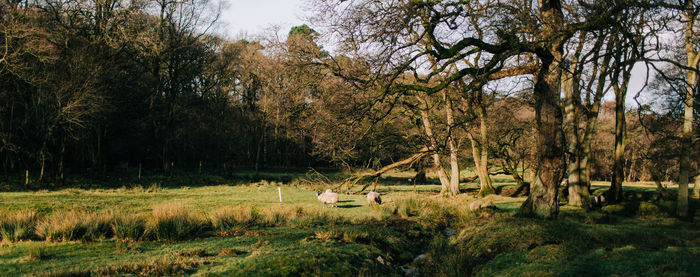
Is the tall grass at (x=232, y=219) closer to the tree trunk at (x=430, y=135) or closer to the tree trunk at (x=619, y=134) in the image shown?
the tree trunk at (x=430, y=135)

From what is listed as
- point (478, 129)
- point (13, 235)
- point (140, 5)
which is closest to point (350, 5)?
point (13, 235)

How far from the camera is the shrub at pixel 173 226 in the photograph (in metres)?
9.54

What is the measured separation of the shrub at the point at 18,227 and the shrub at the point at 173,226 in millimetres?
2499

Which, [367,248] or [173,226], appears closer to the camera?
[367,248]

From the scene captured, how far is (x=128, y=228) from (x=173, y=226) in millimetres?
971

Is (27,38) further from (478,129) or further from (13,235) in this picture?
(478,129)

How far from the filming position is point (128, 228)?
9.50 m

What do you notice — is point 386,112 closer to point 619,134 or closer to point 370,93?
point 370,93

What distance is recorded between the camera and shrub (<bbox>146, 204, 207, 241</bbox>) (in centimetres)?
954

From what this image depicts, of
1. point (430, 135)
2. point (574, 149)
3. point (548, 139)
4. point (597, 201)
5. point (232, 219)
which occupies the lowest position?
point (232, 219)

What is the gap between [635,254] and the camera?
5.98m

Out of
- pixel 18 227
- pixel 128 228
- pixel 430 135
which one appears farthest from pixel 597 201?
pixel 18 227

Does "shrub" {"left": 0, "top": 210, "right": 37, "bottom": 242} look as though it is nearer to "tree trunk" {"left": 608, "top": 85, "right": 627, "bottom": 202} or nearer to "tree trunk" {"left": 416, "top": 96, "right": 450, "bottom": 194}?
"tree trunk" {"left": 416, "top": 96, "right": 450, "bottom": 194}

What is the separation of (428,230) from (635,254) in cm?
642
